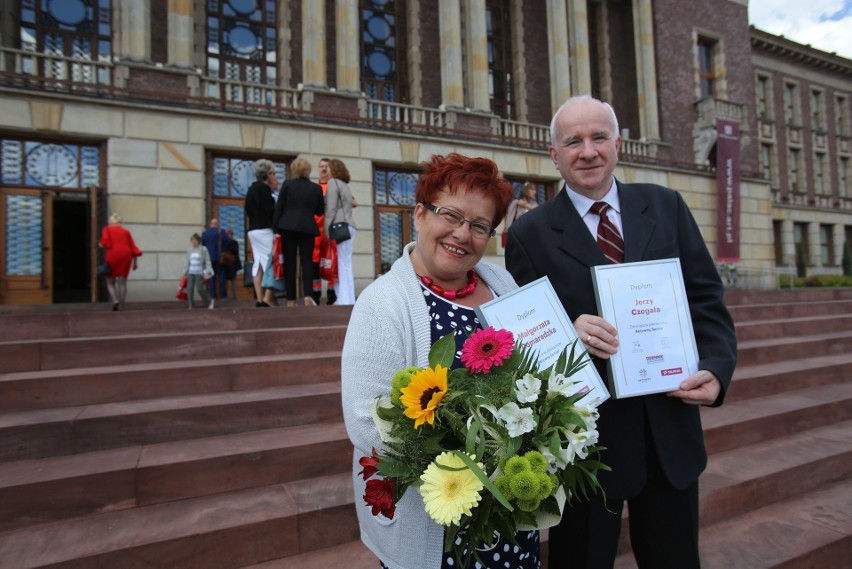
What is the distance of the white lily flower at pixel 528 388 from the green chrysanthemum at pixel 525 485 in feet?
0.52

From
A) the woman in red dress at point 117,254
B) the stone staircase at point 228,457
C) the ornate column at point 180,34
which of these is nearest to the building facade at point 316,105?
the ornate column at point 180,34

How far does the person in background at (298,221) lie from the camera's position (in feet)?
23.2

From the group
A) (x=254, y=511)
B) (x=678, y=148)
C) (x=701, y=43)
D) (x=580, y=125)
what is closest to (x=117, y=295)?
(x=254, y=511)

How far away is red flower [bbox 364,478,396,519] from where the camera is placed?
1.20 m

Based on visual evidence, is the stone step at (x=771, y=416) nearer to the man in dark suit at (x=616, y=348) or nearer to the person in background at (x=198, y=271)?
the man in dark suit at (x=616, y=348)

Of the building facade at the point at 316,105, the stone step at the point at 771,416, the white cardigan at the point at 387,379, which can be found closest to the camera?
the white cardigan at the point at 387,379

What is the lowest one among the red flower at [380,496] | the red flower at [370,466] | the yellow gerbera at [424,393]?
the red flower at [380,496]

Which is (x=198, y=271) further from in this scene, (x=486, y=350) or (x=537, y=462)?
(x=537, y=462)

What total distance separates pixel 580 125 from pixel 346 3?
52.0 feet

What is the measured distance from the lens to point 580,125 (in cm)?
180

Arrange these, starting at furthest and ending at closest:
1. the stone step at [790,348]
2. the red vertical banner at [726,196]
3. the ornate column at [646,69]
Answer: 1. the red vertical banner at [726,196]
2. the ornate column at [646,69]
3. the stone step at [790,348]

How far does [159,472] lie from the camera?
3088mm

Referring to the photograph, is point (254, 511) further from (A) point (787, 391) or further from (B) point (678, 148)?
(B) point (678, 148)

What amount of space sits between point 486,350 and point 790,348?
7.47 metres
